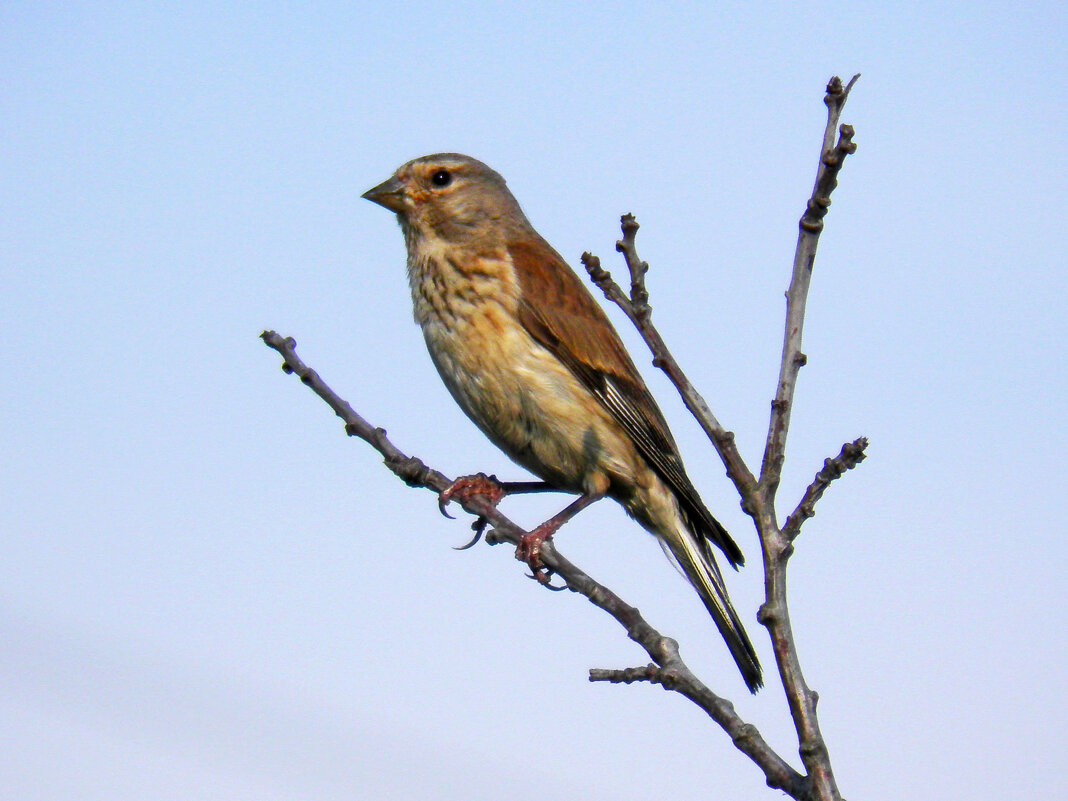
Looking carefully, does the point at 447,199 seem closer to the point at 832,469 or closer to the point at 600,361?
the point at 600,361

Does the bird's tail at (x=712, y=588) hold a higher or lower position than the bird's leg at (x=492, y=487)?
lower

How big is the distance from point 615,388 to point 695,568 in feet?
3.22

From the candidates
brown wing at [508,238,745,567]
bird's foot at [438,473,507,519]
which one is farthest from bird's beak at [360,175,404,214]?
bird's foot at [438,473,507,519]

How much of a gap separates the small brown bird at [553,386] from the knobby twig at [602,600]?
112cm

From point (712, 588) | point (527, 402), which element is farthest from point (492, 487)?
point (712, 588)

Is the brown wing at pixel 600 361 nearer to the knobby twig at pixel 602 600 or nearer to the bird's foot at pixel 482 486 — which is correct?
the bird's foot at pixel 482 486

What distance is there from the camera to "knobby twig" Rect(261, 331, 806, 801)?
2.82 meters

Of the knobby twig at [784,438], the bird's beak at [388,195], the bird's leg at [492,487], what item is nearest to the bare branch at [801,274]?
the knobby twig at [784,438]

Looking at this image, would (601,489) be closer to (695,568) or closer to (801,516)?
(695,568)

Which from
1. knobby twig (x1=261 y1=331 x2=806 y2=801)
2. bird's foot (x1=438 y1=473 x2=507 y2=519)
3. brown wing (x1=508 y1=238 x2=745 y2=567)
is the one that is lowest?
knobby twig (x1=261 y1=331 x2=806 y2=801)

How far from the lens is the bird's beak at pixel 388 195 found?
20.7ft

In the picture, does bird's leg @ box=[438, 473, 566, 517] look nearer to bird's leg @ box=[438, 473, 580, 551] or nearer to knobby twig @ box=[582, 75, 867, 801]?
bird's leg @ box=[438, 473, 580, 551]

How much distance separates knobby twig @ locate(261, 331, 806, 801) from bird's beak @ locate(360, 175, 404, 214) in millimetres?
2560

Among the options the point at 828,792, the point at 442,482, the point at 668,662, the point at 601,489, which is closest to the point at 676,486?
the point at 601,489
